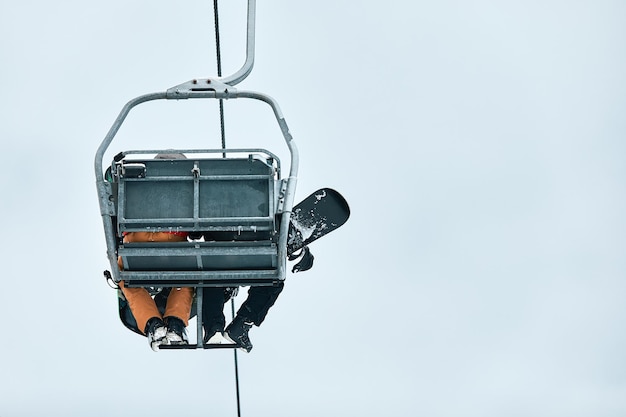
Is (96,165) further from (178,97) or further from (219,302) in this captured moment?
(219,302)

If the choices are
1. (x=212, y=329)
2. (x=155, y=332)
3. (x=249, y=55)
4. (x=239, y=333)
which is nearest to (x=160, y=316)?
(x=155, y=332)

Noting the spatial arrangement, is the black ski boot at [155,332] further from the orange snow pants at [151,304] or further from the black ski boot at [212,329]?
the black ski boot at [212,329]

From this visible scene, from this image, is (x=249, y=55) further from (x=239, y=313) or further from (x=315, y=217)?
(x=239, y=313)

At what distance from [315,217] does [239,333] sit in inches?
59.0

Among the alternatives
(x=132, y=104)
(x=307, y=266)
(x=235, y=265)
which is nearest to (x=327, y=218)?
(x=307, y=266)

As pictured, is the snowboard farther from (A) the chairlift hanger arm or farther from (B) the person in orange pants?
(A) the chairlift hanger arm

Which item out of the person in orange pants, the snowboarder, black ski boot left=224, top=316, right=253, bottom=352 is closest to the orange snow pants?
the person in orange pants

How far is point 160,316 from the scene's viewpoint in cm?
1831

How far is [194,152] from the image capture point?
663 inches

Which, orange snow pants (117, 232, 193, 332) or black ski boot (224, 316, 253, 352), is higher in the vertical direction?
orange snow pants (117, 232, 193, 332)

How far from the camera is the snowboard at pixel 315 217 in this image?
19.0m

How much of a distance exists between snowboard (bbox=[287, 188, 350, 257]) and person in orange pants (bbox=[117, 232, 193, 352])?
125 centimetres

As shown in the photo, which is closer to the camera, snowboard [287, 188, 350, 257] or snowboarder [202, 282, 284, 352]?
snowboarder [202, 282, 284, 352]

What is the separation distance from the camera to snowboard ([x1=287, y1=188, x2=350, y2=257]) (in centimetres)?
1898
